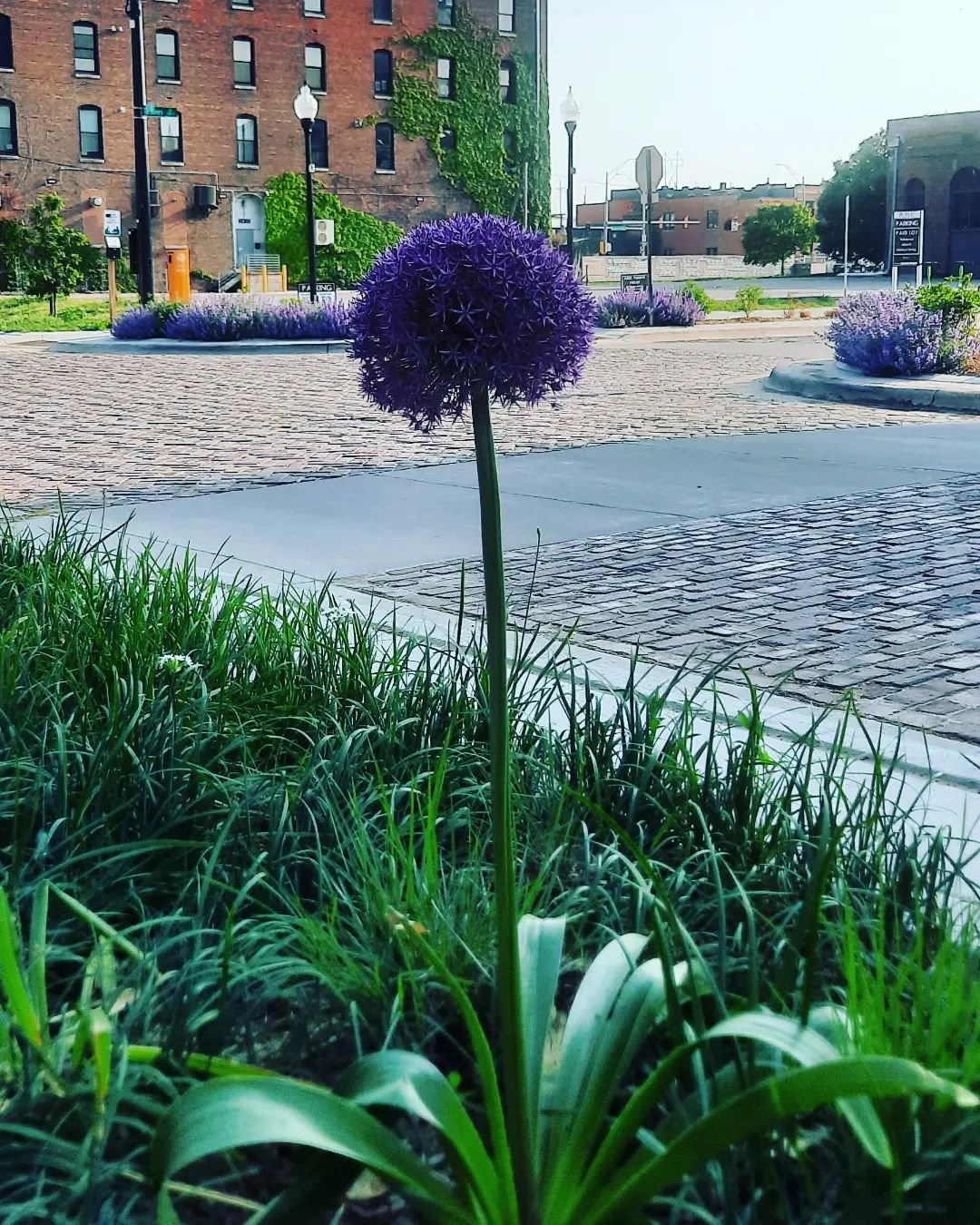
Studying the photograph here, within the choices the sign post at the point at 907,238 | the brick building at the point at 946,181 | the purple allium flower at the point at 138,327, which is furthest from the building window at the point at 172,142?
the sign post at the point at 907,238

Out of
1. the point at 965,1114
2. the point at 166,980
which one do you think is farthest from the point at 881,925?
the point at 166,980

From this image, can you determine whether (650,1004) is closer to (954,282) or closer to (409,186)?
(954,282)

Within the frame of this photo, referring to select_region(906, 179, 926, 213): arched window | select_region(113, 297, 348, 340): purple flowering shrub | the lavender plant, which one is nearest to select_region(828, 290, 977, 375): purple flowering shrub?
select_region(113, 297, 348, 340): purple flowering shrub

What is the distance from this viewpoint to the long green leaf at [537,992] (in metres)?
2.00

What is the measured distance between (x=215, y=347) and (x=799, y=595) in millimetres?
20055

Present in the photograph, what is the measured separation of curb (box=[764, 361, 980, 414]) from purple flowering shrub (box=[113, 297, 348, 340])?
34.3 feet

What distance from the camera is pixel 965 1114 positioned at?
1876mm

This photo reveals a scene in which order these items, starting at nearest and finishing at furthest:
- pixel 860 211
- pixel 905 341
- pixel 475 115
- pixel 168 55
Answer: pixel 905 341
pixel 168 55
pixel 475 115
pixel 860 211

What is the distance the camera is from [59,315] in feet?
122

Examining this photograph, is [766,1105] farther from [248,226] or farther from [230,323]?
[248,226]

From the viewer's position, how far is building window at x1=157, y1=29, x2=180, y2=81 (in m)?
50.4

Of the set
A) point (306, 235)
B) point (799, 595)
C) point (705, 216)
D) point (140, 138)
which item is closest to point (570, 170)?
point (140, 138)

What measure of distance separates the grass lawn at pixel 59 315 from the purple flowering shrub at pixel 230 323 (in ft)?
14.0

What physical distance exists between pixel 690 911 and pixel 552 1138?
808 mm
